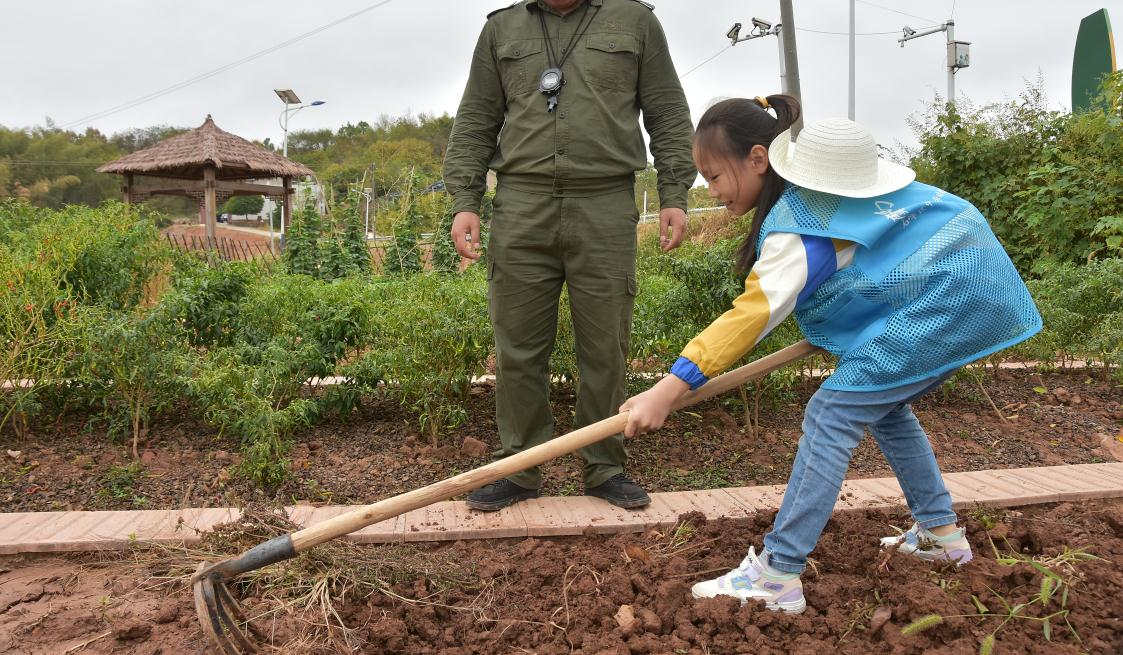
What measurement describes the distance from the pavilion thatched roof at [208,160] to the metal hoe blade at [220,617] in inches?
692

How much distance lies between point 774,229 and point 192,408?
323cm

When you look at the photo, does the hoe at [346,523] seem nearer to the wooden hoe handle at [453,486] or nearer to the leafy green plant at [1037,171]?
the wooden hoe handle at [453,486]

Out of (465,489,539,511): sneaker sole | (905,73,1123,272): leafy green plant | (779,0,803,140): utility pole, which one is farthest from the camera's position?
(905,73,1123,272): leafy green plant

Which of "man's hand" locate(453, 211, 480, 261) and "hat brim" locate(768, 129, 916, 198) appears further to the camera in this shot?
"man's hand" locate(453, 211, 480, 261)

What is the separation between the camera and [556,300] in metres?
3.19

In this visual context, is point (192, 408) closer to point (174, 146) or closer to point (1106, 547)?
point (1106, 547)

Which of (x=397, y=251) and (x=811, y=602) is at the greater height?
(x=397, y=251)

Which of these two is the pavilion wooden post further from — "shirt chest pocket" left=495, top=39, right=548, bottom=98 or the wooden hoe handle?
the wooden hoe handle

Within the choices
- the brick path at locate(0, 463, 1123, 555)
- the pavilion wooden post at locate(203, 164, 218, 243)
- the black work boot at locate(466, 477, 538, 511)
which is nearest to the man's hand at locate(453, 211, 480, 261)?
the black work boot at locate(466, 477, 538, 511)

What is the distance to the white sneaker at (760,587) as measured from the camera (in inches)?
85.7

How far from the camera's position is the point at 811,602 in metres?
2.25

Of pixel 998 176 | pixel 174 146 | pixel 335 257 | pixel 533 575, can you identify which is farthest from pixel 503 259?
pixel 174 146

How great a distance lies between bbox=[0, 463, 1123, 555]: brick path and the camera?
267cm

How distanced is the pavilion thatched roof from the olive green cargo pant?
54.8 feet
